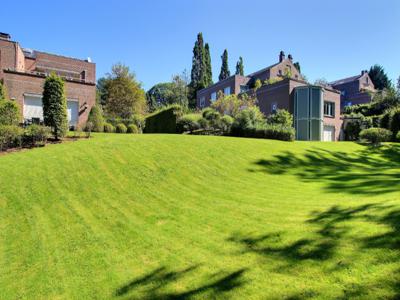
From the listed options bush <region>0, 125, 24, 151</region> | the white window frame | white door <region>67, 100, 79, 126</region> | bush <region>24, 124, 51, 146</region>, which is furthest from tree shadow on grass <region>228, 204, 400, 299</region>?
the white window frame

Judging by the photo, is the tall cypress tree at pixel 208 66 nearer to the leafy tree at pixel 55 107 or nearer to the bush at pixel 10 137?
the leafy tree at pixel 55 107

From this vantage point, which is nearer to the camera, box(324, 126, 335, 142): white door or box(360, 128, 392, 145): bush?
box(360, 128, 392, 145): bush

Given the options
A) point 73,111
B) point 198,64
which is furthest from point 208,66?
point 73,111

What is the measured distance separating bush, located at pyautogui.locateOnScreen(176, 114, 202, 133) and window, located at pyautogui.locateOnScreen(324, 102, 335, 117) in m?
19.9

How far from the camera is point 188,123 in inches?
867

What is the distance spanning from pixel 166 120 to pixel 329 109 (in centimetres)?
2182

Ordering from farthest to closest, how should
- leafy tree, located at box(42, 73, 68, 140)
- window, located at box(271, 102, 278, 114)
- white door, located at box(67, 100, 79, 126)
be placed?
1. window, located at box(271, 102, 278, 114)
2. white door, located at box(67, 100, 79, 126)
3. leafy tree, located at box(42, 73, 68, 140)

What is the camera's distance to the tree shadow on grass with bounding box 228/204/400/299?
3570mm

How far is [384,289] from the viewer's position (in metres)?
3.39

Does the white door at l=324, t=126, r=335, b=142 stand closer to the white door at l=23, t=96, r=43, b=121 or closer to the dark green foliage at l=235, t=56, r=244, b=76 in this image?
the white door at l=23, t=96, r=43, b=121

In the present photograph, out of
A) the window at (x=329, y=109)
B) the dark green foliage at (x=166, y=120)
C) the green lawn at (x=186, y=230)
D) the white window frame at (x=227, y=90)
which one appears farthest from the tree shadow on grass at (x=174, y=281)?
the white window frame at (x=227, y=90)

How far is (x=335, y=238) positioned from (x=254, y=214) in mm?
2032

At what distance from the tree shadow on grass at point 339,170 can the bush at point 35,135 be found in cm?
951

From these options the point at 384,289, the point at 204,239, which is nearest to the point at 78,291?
the point at 204,239
